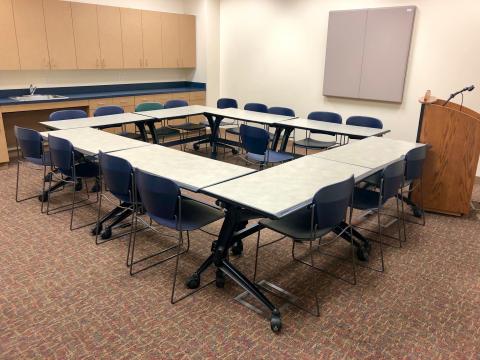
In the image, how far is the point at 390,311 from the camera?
2.54 metres

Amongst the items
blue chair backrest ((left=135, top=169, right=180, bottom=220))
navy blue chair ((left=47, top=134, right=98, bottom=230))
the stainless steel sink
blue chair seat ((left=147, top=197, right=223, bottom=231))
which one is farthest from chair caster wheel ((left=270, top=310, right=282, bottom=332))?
the stainless steel sink

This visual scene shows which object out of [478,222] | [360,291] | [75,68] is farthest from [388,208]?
[75,68]

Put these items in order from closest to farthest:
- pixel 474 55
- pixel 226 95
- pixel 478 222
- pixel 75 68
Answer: pixel 478 222, pixel 474 55, pixel 75 68, pixel 226 95

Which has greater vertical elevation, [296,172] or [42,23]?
[42,23]

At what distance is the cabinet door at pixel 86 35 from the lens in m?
6.27

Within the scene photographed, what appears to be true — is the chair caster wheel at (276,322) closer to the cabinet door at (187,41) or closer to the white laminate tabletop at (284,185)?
the white laminate tabletop at (284,185)

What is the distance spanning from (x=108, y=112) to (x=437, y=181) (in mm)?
4191

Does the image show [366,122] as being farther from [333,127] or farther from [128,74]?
[128,74]

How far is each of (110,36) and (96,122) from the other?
2727 millimetres

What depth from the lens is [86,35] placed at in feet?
21.1

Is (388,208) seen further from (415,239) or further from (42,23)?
(42,23)

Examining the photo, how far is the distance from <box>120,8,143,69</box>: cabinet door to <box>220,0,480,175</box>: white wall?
172 centimetres

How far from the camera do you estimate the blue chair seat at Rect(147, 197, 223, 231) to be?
2.60 m

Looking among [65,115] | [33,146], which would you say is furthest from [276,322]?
[65,115]
